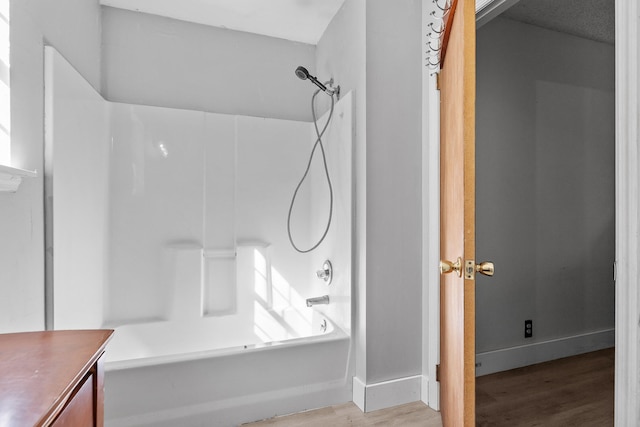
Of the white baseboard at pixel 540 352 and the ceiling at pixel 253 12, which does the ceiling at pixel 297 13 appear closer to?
the ceiling at pixel 253 12

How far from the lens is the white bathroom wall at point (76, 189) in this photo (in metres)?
1.54

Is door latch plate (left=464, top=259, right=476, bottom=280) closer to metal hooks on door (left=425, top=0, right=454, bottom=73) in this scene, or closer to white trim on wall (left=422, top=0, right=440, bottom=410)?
white trim on wall (left=422, top=0, right=440, bottom=410)

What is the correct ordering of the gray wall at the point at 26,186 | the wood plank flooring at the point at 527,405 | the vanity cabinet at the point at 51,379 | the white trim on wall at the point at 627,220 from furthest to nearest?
1. the wood plank flooring at the point at 527,405
2. the gray wall at the point at 26,186
3. the white trim on wall at the point at 627,220
4. the vanity cabinet at the point at 51,379

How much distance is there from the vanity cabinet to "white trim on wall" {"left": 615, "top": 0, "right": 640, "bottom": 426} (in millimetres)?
1355

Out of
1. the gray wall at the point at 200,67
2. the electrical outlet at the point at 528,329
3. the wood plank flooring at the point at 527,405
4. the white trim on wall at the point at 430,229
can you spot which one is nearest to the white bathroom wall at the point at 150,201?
the gray wall at the point at 200,67

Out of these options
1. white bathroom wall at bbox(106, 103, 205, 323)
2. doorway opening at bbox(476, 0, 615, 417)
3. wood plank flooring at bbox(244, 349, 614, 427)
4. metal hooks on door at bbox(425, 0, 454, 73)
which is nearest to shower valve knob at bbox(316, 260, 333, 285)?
wood plank flooring at bbox(244, 349, 614, 427)

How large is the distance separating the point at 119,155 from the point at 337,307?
1759 mm

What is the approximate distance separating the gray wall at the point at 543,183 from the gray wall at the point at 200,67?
1432mm

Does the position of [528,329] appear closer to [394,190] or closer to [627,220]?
[394,190]

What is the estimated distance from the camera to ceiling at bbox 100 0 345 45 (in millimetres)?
2225

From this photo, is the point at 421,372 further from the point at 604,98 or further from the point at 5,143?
the point at 604,98

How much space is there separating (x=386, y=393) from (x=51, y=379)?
5.35ft

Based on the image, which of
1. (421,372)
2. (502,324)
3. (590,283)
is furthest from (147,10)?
(590,283)

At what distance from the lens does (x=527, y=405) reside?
6.40 ft
